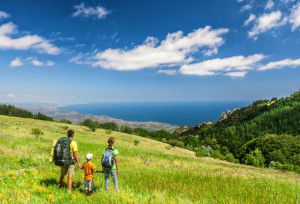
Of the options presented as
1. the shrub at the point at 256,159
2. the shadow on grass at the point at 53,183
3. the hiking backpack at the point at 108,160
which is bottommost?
the shrub at the point at 256,159

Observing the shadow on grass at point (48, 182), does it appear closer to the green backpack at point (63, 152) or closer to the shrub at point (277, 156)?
the green backpack at point (63, 152)

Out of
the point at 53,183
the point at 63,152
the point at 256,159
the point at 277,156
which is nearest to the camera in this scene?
the point at 63,152

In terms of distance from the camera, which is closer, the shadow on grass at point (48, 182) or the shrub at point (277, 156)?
the shadow on grass at point (48, 182)

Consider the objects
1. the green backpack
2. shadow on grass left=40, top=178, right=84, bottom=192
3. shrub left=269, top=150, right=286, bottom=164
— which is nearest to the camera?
the green backpack

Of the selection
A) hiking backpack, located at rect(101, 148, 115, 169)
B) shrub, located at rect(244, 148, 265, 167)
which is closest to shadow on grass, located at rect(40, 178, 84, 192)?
hiking backpack, located at rect(101, 148, 115, 169)

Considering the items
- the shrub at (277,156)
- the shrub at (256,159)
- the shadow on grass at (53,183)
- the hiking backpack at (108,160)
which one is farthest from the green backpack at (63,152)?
the shrub at (277,156)

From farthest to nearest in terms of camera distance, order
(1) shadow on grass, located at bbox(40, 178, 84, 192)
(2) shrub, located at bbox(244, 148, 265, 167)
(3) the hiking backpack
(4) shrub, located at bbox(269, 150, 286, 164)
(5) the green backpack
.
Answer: (4) shrub, located at bbox(269, 150, 286, 164)
(2) shrub, located at bbox(244, 148, 265, 167)
(1) shadow on grass, located at bbox(40, 178, 84, 192)
(5) the green backpack
(3) the hiking backpack

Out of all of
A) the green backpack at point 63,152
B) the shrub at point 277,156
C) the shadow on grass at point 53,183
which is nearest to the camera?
the green backpack at point 63,152

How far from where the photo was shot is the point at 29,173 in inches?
445

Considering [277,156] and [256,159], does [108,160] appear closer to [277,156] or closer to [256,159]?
[256,159]

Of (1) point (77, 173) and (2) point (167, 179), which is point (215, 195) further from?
(1) point (77, 173)

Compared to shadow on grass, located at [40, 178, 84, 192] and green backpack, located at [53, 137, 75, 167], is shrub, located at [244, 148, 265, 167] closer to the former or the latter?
shadow on grass, located at [40, 178, 84, 192]

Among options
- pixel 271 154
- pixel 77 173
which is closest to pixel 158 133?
pixel 271 154

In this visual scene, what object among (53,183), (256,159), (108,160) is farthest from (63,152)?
(256,159)
